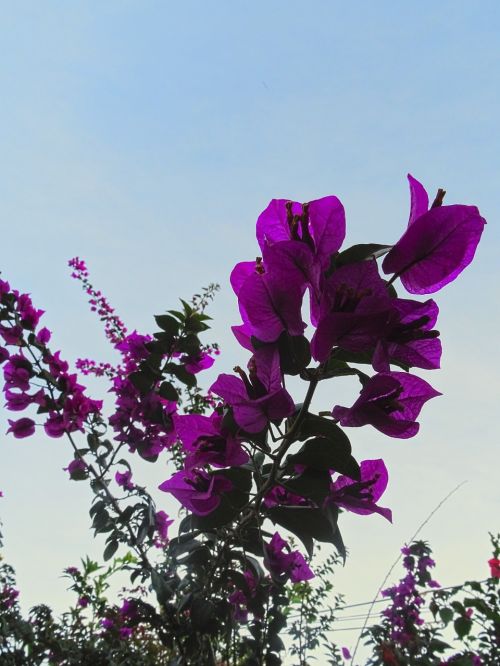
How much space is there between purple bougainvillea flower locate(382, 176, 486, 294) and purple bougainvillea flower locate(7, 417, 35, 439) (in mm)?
1849

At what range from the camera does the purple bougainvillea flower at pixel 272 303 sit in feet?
2.37

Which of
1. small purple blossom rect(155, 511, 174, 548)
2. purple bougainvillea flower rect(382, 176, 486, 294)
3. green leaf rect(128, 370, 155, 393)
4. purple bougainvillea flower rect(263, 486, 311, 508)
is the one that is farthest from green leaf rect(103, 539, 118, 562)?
purple bougainvillea flower rect(382, 176, 486, 294)

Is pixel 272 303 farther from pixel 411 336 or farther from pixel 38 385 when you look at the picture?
pixel 38 385

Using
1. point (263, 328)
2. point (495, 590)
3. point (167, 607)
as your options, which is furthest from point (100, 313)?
point (495, 590)

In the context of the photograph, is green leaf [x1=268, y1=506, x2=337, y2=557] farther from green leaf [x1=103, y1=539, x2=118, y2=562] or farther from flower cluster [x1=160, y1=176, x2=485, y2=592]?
green leaf [x1=103, y1=539, x2=118, y2=562]

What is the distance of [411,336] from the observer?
2.46 ft

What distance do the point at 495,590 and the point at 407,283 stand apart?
11.9ft

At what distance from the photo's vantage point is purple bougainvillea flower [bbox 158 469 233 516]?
36.6 inches

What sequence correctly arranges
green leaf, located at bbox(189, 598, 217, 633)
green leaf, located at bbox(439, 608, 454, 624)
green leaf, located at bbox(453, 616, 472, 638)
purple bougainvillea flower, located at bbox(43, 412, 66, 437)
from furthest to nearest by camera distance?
green leaf, located at bbox(439, 608, 454, 624) → green leaf, located at bbox(453, 616, 472, 638) → purple bougainvillea flower, located at bbox(43, 412, 66, 437) → green leaf, located at bbox(189, 598, 217, 633)

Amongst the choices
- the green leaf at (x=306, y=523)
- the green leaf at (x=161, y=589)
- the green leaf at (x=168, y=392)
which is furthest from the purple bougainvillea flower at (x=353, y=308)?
the green leaf at (x=168, y=392)

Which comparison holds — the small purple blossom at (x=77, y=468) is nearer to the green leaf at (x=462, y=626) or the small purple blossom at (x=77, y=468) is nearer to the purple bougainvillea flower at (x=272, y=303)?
the purple bougainvillea flower at (x=272, y=303)

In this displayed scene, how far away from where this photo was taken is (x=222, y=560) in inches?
51.4

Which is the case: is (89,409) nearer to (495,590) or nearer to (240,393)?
(240,393)

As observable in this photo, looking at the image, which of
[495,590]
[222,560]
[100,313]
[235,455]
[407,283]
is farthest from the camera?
[495,590]
